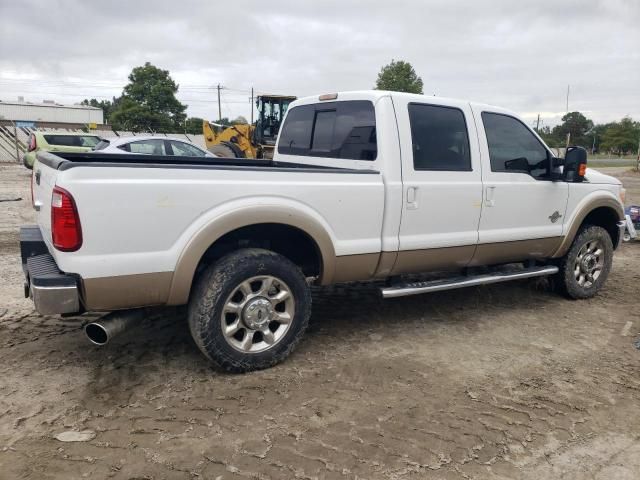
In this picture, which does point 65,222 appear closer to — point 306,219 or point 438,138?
point 306,219

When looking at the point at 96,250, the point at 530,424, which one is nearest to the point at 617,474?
the point at 530,424

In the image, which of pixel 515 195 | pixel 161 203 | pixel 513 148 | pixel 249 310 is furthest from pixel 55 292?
pixel 513 148

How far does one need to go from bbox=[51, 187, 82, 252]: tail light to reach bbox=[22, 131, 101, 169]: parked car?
14538 mm

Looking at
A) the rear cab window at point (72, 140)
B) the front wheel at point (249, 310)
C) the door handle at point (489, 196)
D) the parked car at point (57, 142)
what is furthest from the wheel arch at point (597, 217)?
the rear cab window at point (72, 140)

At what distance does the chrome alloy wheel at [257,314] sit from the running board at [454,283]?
2.86 feet

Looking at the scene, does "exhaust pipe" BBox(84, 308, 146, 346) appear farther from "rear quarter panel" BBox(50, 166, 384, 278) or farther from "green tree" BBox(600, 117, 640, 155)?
"green tree" BBox(600, 117, 640, 155)

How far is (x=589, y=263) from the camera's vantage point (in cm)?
569

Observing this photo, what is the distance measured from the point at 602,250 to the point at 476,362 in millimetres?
2656

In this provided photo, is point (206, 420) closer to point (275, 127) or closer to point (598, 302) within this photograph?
point (598, 302)

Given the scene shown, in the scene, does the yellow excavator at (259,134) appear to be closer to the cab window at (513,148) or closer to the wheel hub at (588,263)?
the wheel hub at (588,263)

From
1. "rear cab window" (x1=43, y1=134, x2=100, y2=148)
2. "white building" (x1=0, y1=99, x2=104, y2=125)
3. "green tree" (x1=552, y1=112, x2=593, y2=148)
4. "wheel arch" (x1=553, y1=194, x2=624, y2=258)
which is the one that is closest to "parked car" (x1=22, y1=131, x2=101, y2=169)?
"rear cab window" (x1=43, y1=134, x2=100, y2=148)

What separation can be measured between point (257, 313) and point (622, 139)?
8315 cm

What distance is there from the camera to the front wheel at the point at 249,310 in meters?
3.45

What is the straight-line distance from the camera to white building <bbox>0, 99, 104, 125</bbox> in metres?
64.6
